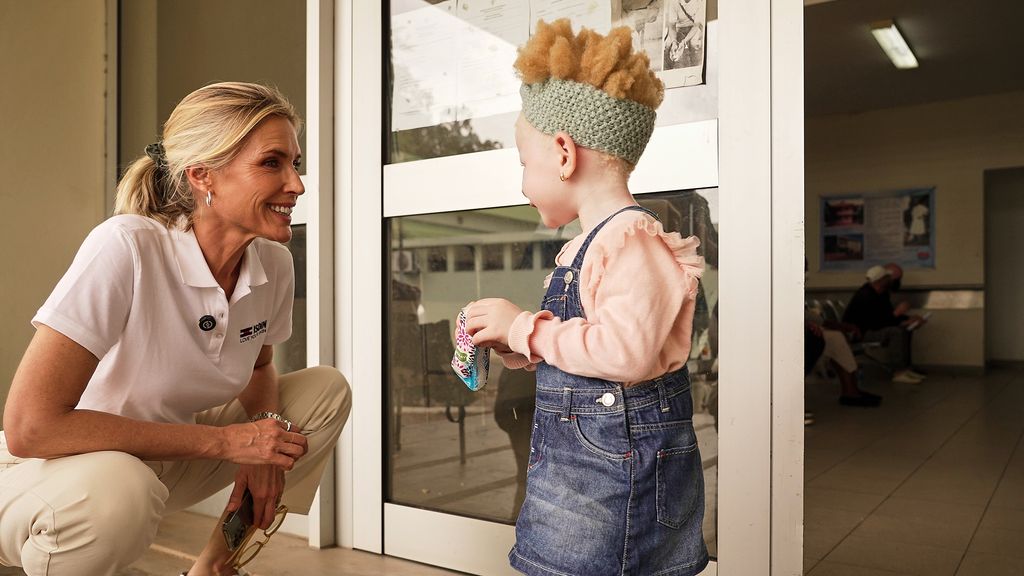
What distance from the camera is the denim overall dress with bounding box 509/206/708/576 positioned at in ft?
3.85

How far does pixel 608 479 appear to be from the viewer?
1176mm

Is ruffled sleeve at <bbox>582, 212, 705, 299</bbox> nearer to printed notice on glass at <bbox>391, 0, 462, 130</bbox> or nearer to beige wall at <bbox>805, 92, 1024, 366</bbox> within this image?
printed notice on glass at <bbox>391, 0, 462, 130</bbox>

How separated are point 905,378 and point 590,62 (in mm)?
7719

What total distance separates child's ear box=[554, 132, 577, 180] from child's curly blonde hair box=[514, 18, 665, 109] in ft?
0.30

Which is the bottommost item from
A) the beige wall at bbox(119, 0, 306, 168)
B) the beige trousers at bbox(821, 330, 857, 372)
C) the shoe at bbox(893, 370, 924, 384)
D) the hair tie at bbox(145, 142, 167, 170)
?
the shoe at bbox(893, 370, 924, 384)

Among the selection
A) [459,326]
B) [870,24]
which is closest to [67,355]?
[459,326]

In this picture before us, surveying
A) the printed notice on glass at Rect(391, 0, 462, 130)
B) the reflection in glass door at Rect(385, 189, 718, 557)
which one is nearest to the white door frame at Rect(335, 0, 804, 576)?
the reflection in glass door at Rect(385, 189, 718, 557)

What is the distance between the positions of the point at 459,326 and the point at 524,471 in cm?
88

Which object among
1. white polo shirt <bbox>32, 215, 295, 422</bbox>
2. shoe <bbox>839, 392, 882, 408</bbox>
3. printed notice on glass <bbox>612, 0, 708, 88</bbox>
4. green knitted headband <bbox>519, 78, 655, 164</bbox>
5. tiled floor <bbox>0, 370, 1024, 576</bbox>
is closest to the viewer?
green knitted headband <bbox>519, 78, 655, 164</bbox>

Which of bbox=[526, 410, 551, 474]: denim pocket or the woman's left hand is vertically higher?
bbox=[526, 410, 551, 474]: denim pocket

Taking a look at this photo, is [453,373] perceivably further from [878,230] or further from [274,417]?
[878,230]

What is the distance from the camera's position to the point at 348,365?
2.39 m

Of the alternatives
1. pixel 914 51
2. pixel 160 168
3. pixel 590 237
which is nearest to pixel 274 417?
pixel 160 168

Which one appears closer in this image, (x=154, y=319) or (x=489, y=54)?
(x=154, y=319)
